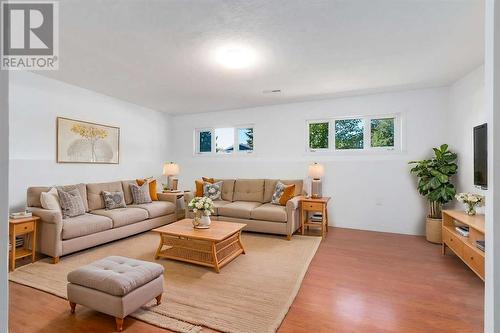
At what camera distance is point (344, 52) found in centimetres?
294

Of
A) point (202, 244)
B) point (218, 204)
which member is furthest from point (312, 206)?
point (202, 244)

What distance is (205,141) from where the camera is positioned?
6406mm

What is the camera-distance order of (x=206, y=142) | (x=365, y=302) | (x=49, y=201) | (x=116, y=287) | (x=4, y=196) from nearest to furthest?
(x=4, y=196)
(x=116, y=287)
(x=365, y=302)
(x=49, y=201)
(x=206, y=142)

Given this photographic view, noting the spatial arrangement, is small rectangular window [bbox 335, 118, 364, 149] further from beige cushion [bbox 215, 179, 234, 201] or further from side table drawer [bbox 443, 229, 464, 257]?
beige cushion [bbox 215, 179, 234, 201]

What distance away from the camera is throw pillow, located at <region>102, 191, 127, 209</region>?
4.16 m

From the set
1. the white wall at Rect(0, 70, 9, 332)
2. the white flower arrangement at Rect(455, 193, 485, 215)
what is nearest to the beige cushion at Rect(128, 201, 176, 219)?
the white wall at Rect(0, 70, 9, 332)

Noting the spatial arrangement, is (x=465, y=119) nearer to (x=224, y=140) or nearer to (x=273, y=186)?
(x=273, y=186)

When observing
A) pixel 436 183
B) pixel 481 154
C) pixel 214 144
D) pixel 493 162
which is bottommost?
pixel 436 183

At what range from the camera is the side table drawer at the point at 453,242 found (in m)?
2.86

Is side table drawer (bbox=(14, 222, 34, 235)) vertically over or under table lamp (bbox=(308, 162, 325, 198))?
under

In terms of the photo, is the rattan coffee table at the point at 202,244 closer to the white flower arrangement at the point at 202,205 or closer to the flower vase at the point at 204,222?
the flower vase at the point at 204,222

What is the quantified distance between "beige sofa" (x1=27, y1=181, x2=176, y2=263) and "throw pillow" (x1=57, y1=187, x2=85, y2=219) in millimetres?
97

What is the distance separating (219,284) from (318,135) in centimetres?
367

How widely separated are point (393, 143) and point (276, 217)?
2649 millimetres
